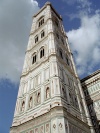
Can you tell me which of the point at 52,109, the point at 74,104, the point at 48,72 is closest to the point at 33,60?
the point at 48,72

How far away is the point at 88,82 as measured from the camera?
1792cm

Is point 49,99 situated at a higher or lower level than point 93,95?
lower

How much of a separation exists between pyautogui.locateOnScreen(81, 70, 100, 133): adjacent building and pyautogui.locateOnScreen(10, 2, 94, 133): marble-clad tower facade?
1318 mm

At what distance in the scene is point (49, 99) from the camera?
12195 mm

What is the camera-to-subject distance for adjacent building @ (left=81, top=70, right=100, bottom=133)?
1443cm

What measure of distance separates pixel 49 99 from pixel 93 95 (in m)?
6.20

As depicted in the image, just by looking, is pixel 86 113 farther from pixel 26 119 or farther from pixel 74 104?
pixel 26 119

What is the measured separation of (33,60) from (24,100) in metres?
5.99

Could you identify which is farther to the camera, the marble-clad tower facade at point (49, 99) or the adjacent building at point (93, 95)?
the adjacent building at point (93, 95)

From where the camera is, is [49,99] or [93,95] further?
[93,95]

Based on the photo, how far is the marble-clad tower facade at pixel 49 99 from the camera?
10.6 metres

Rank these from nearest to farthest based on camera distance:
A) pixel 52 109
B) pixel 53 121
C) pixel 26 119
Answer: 1. pixel 53 121
2. pixel 52 109
3. pixel 26 119

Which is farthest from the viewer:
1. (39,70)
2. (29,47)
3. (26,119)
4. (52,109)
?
(29,47)

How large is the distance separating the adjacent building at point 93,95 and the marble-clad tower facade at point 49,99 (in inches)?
51.9
